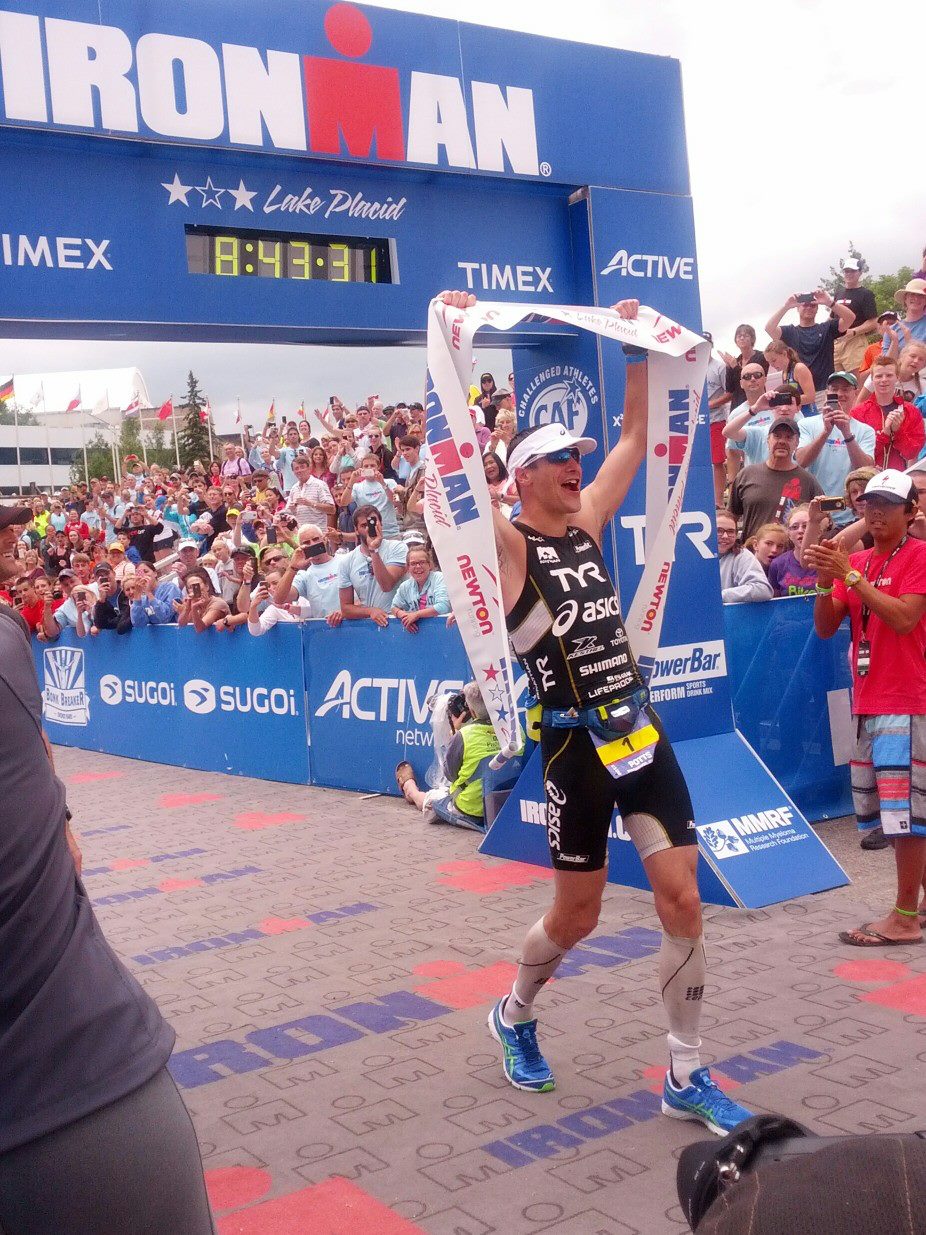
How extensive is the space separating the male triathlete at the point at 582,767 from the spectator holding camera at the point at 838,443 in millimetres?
5853

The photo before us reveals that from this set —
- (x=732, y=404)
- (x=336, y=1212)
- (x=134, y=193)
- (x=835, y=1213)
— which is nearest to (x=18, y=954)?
(x=835, y=1213)

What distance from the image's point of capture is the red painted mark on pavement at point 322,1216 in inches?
143

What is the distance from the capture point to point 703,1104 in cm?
410

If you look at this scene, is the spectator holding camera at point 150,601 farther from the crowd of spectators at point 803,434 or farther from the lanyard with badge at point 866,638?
the lanyard with badge at point 866,638

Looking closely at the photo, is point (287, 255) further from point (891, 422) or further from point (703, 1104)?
point (891, 422)

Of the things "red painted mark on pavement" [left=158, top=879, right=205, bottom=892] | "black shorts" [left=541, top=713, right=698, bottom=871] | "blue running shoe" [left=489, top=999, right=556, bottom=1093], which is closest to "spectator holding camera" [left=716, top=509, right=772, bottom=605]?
"red painted mark on pavement" [left=158, top=879, right=205, bottom=892]

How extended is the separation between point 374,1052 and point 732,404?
9.81m

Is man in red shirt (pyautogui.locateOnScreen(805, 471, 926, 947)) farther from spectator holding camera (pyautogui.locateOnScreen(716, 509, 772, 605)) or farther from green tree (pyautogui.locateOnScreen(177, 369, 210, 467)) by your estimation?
green tree (pyautogui.locateOnScreen(177, 369, 210, 467))

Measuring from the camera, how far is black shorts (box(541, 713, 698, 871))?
425cm

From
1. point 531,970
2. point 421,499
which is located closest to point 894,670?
point 531,970

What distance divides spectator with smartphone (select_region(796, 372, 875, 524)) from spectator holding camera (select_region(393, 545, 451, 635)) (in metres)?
3.11

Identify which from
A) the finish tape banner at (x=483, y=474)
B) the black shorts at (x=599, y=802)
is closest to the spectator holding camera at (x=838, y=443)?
the finish tape banner at (x=483, y=474)

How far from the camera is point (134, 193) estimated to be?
5820 mm

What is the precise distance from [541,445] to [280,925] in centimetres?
349
